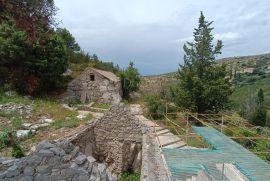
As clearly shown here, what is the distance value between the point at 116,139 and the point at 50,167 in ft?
23.3

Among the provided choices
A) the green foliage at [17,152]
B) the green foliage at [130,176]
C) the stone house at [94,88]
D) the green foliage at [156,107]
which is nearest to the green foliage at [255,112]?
the green foliage at [156,107]

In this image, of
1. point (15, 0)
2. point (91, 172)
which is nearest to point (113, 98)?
point (91, 172)

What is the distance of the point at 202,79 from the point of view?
17.7 m

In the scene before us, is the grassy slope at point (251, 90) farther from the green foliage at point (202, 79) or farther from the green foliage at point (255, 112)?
the green foliage at point (202, 79)

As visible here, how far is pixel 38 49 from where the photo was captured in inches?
736

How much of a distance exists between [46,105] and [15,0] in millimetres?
13327

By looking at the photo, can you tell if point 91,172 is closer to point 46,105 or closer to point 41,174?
point 41,174

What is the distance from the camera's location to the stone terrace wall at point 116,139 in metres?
13.2

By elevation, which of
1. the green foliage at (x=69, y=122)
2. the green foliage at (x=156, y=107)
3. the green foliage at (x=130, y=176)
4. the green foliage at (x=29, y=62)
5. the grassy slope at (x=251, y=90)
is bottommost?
the green foliage at (x=130, y=176)

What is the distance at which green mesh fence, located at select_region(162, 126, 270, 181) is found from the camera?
7867mm

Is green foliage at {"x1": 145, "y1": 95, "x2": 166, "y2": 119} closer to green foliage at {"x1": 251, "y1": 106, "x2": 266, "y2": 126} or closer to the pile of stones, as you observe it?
the pile of stones

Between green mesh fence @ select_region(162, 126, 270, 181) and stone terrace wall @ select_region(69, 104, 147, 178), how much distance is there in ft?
12.4

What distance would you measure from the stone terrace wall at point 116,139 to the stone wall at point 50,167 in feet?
18.2

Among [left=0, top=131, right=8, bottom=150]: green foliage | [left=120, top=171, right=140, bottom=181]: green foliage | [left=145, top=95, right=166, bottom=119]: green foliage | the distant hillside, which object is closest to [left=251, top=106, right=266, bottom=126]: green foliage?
the distant hillside
